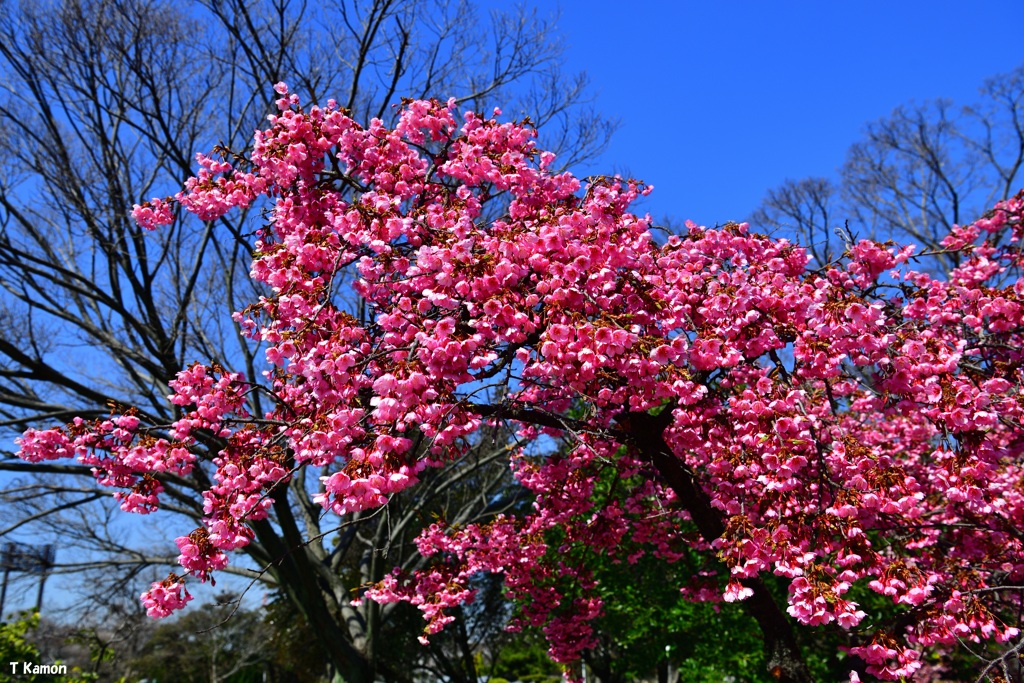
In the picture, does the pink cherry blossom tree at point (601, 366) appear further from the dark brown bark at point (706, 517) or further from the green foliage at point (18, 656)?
the green foliage at point (18, 656)

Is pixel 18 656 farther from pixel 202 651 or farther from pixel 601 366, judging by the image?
pixel 202 651

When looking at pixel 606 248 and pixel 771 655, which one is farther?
pixel 771 655

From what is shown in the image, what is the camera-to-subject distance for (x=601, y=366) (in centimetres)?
352

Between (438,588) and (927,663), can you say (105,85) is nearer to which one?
(438,588)

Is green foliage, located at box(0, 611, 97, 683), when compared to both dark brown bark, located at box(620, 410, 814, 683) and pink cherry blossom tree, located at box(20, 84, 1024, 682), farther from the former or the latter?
dark brown bark, located at box(620, 410, 814, 683)

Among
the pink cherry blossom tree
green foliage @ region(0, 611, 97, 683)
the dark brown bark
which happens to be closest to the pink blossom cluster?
the pink cherry blossom tree

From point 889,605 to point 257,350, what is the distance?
9753mm

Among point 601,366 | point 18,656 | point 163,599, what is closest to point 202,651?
point 18,656

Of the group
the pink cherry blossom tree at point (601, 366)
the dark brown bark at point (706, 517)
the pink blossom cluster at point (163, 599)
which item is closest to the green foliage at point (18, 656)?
the pink cherry blossom tree at point (601, 366)

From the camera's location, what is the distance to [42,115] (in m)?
9.19

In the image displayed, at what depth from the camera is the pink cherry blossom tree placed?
3.63m

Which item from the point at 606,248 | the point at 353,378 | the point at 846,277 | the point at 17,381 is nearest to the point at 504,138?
the point at 606,248

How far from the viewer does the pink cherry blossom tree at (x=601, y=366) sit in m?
3.63

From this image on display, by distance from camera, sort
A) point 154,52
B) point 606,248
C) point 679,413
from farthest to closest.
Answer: point 154,52 < point 679,413 < point 606,248
